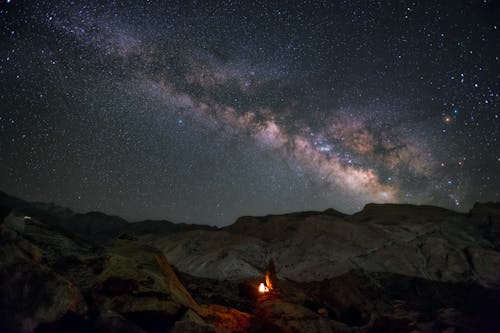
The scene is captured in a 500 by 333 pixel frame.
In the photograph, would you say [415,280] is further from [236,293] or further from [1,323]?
[1,323]

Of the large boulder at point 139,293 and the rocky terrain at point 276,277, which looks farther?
the large boulder at point 139,293

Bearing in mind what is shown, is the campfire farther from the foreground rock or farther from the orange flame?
the foreground rock

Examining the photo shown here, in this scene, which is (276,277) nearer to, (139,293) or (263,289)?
(263,289)

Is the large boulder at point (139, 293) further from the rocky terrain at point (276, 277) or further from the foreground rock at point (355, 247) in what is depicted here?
the foreground rock at point (355, 247)

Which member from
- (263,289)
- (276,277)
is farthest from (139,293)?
(276,277)

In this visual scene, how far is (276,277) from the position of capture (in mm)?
33312

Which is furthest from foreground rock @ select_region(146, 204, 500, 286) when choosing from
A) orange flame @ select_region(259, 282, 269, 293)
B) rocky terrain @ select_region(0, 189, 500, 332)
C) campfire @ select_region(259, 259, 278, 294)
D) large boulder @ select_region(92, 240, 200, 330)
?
large boulder @ select_region(92, 240, 200, 330)

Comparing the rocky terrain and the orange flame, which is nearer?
the rocky terrain

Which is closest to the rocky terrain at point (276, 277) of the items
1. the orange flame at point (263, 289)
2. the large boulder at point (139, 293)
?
the large boulder at point (139, 293)

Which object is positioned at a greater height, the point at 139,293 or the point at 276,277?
the point at 276,277

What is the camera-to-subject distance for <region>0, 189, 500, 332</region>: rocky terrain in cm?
1802

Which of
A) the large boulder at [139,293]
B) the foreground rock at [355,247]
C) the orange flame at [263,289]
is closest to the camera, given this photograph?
the large boulder at [139,293]

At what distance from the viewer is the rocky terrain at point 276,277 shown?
1802cm

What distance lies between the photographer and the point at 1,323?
17.0 meters
